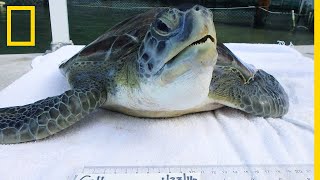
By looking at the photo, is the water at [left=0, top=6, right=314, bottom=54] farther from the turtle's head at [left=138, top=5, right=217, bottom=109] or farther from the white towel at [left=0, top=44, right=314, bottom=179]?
the turtle's head at [left=138, top=5, right=217, bottom=109]

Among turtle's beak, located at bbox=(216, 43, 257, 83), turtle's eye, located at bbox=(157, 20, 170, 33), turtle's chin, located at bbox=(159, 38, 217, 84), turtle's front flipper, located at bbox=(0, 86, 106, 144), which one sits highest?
turtle's eye, located at bbox=(157, 20, 170, 33)

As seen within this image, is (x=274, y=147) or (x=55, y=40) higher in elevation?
(x=55, y=40)

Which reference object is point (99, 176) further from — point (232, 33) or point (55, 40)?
point (232, 33)

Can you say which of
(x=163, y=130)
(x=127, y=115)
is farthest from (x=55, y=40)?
(x=163, y=130)

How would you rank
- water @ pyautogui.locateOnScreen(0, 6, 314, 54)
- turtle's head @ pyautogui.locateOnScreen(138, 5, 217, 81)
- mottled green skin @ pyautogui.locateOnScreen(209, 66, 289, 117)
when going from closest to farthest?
turtle's head @ pyautogui.locateOnScreen(138, 5, 217, 81) → mottled green skin @ pyautogui.locateOnScreen(209, 66, 289, 117) → water @ pyautogui.locateOnScreen(0, 6, 314, 54)

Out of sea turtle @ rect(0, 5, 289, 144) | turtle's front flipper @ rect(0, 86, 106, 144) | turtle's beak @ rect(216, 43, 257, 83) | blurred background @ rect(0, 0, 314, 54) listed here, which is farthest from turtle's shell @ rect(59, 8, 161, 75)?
blurred background @ rect(0, 0, 314, 54)

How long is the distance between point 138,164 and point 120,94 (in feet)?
1.18

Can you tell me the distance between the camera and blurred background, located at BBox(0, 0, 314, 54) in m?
9.43

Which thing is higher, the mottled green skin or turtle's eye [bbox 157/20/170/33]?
turtle's eye [bbox 157/20/170/33]

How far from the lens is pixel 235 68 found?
1.57 metres

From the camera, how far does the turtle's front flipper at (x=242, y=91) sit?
1.42 metres

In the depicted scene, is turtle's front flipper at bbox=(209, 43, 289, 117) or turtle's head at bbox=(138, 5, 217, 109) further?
turtle's front flipper at bbox=(209, 43, 289, 117)

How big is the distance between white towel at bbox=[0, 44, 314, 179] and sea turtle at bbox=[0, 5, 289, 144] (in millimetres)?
46

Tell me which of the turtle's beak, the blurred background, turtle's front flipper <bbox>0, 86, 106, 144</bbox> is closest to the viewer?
turtle's front flipper <bbox>0, 86, 106, 144</bbox>
